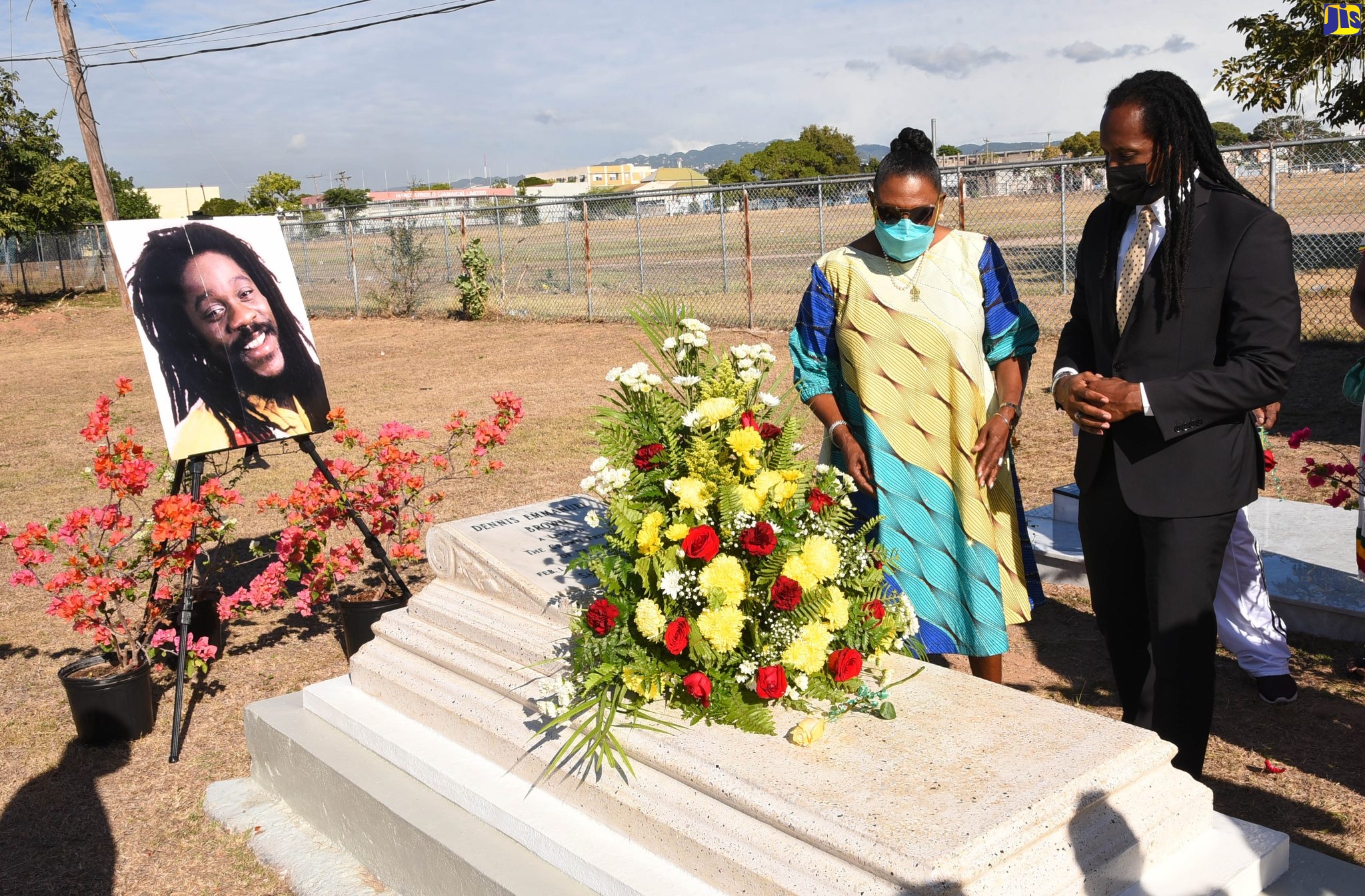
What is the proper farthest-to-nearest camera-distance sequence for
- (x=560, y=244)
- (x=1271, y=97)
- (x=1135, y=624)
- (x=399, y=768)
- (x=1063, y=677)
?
(x=560, y=244) < (x=1271, y=97) < (x=1063, y=677) < (x=399, y=768) < (x=1135, y=624)

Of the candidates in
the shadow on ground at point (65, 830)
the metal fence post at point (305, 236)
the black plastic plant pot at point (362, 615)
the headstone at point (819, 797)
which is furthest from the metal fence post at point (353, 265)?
the headstone at point (819, 797)

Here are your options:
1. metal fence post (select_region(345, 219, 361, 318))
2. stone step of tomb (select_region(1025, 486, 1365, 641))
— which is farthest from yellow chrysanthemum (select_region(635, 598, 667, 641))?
metal fence post (select_region(345, 219, 361, 318))

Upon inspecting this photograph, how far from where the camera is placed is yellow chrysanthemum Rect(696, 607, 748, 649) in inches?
94.7

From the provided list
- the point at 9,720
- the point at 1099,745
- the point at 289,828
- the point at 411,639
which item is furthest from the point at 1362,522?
the point at 9,720

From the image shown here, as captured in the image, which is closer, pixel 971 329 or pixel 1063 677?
pixel 971 329

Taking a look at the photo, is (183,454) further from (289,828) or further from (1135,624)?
(1135,624)

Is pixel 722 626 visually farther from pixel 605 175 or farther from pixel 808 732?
pixel 605 175

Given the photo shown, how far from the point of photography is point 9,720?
4562mm

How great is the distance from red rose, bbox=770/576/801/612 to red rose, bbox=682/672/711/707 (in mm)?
238

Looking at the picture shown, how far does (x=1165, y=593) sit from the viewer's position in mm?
2607

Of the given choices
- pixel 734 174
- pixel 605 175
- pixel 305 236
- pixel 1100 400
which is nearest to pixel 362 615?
pixel 1100 400

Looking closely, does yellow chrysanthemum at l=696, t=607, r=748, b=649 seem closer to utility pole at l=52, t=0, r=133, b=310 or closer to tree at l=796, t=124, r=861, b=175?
utility pole at l=52, t=0, r=133, b=310

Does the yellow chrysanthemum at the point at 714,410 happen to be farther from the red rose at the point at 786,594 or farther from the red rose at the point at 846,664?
the red rose at the point at 846,664

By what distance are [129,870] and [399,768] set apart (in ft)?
3.32
